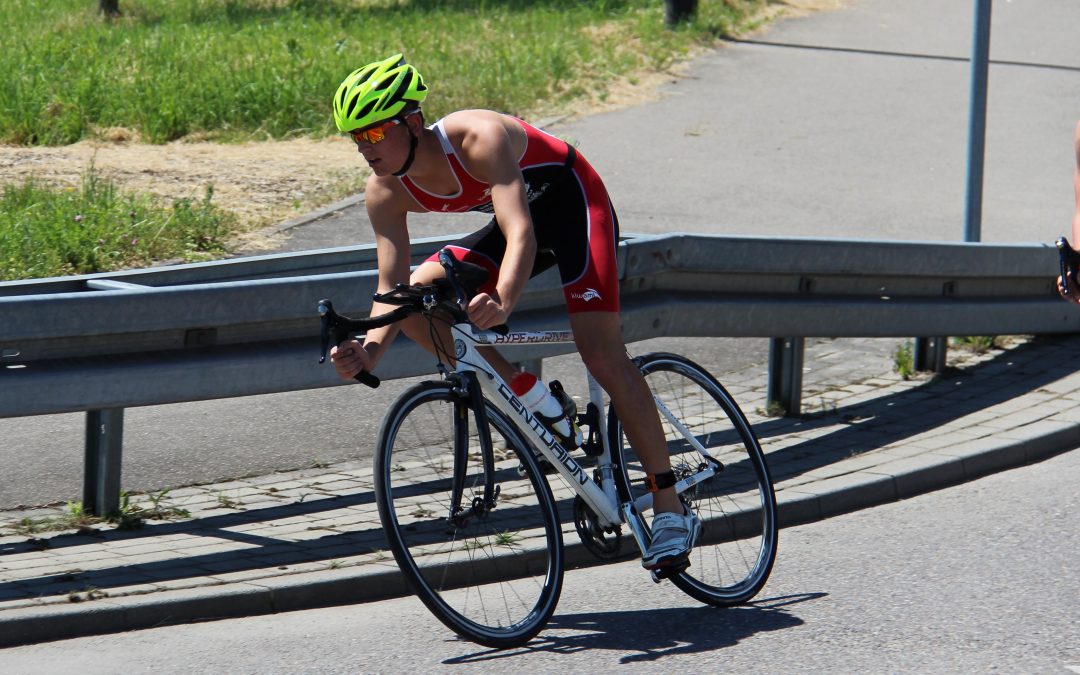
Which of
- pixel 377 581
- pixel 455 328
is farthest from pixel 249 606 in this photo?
pixel 455 328

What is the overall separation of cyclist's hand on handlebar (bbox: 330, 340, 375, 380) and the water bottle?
0.55 m

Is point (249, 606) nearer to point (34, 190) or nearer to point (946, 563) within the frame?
point (946, 563)

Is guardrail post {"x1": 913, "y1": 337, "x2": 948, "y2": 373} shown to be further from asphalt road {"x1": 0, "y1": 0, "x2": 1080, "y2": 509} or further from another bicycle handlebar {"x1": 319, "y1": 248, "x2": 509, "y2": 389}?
another bicycle handlebar {"x1": 319, "y1": 248, "x2": 509, "y2": 389}

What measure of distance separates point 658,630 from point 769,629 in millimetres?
380

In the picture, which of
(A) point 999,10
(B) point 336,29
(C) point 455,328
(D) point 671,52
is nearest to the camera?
Answer: (C) point 455,328

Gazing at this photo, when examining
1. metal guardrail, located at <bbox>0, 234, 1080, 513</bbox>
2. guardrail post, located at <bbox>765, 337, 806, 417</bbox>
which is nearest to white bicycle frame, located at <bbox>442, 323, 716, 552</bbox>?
metal guardrail, located at <bbox>0, 234, 1080, 513</bbox>

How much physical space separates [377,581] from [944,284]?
404 cm

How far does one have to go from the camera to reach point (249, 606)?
5266mm

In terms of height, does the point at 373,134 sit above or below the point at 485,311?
above

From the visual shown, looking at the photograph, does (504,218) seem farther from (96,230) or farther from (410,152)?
(96,230)

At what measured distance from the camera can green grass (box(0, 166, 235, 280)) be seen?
31.8 ft

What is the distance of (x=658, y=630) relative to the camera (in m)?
5.14

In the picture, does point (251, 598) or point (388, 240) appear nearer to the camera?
point (388, 240)

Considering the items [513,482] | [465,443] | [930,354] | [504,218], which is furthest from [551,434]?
[930,354]
